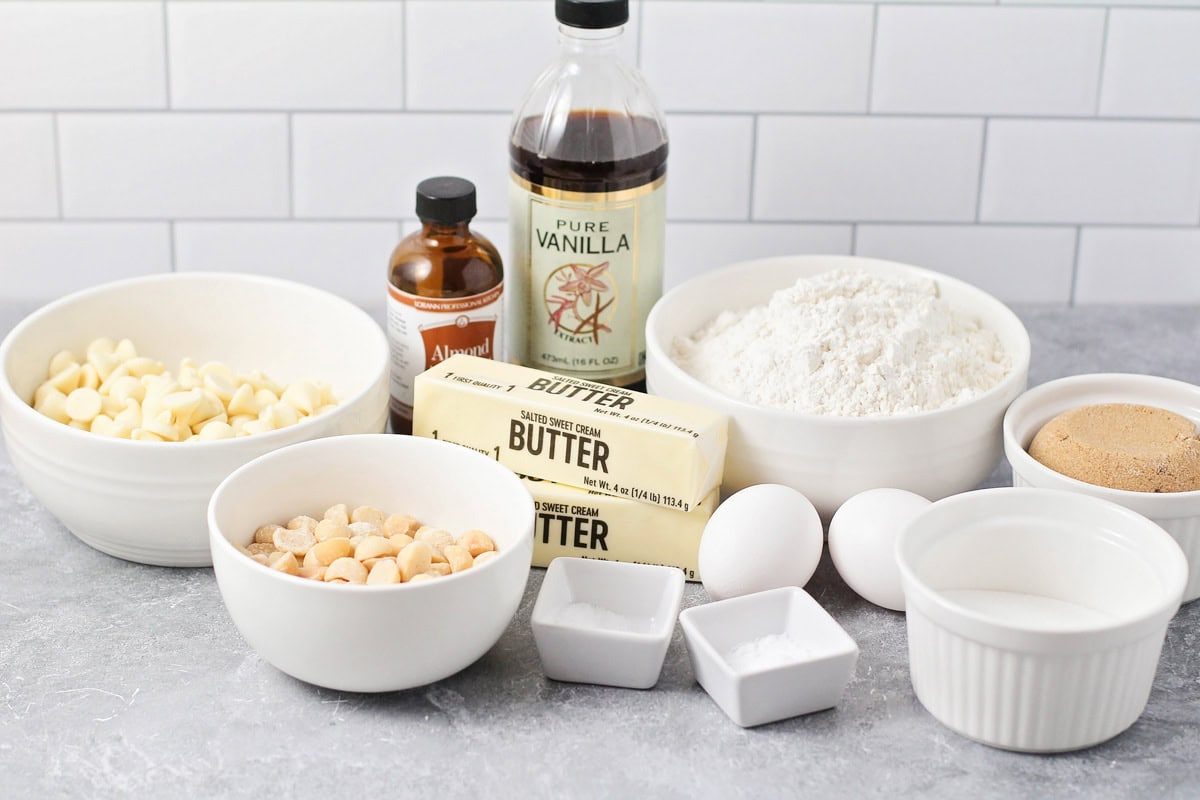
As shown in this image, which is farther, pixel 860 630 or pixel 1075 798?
pixel 860 630

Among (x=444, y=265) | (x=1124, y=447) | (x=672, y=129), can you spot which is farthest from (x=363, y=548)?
(x=672, y=129)

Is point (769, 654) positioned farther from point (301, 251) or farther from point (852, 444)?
point (301, 251)

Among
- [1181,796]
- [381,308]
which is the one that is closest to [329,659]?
[1181,796]

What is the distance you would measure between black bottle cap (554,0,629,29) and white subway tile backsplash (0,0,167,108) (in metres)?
0.48

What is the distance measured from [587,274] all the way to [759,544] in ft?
1.00

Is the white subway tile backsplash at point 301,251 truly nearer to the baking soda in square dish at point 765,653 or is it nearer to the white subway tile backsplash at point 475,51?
the white subway tile backsplash at point 475,51

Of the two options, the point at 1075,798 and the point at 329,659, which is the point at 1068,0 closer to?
the point at 1075,798

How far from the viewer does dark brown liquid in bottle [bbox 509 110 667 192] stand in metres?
1.15

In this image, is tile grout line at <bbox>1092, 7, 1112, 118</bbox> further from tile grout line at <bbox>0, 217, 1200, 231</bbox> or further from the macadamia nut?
the macadamia nut

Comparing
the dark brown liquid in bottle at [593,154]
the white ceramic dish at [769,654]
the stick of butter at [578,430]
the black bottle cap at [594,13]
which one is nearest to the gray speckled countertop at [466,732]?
the white ceramic dish at [769,654]

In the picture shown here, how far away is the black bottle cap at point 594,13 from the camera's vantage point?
112 centimetres

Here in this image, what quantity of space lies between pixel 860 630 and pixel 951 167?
2.07 feet

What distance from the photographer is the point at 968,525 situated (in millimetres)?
970

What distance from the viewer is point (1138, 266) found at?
1.53 m
